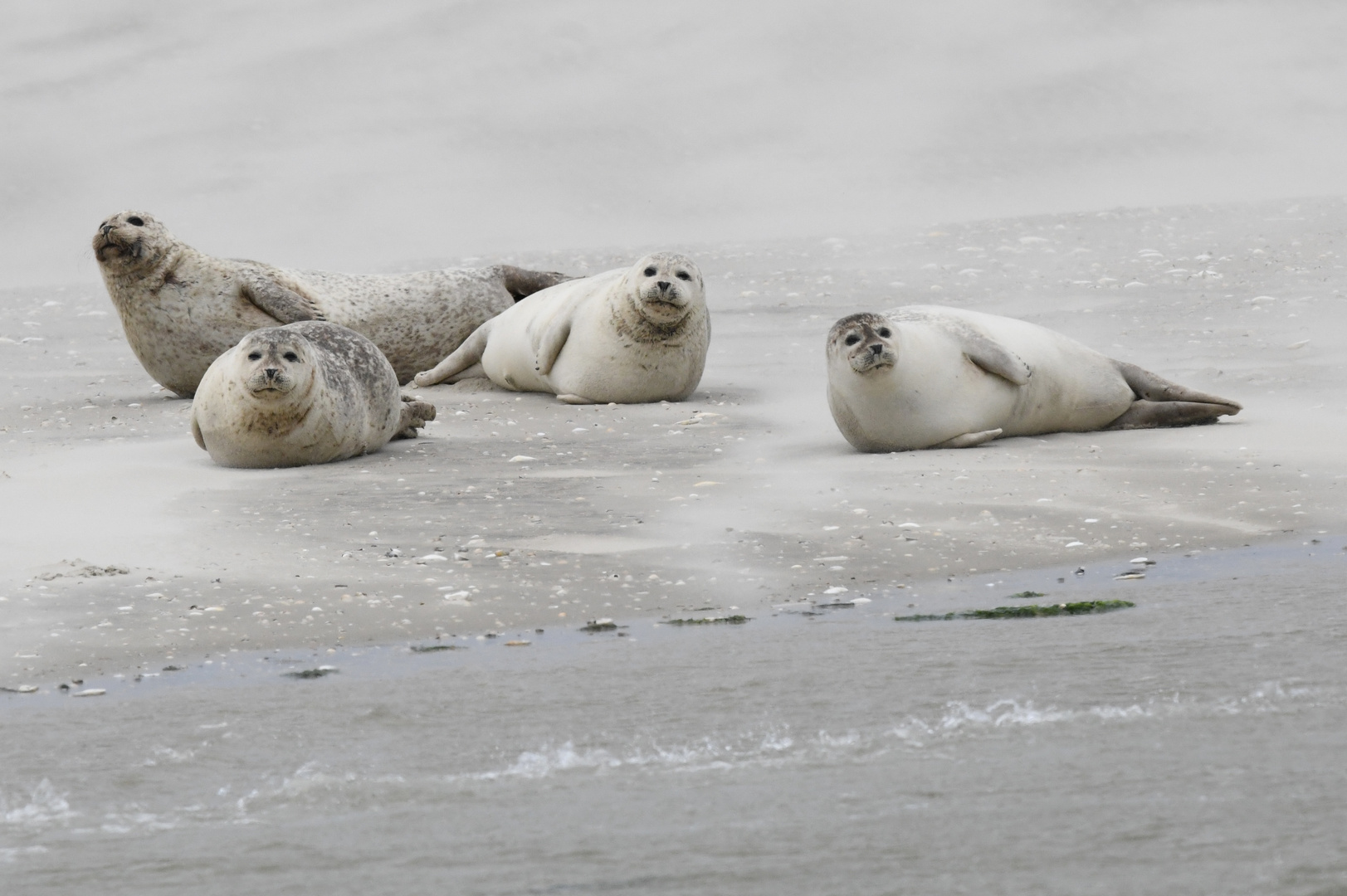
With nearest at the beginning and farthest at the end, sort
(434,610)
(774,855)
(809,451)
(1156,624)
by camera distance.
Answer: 1. (774,855)
2. (1156,624)
3. (434,610)
4. (809,451)

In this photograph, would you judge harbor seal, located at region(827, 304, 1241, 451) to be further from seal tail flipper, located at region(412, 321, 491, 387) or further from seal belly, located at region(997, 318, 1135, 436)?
seal tail flipper, located at region(412, 321, 491, 387)

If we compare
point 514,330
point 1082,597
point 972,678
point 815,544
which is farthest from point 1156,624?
point 514,330

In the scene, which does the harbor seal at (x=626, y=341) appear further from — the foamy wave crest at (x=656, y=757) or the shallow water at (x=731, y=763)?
the foamy wave crest at (x=656, y=757)

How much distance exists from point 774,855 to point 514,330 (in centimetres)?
658

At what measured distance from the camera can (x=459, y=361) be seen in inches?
372

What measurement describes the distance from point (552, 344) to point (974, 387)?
2533mm

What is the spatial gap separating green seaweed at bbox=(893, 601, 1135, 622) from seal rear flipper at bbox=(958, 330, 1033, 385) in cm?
255

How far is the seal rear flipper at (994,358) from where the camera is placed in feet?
22.8

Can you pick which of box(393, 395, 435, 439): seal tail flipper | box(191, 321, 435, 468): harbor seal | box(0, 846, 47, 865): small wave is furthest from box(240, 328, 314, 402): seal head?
box(0, 846, 47, 865): small wave

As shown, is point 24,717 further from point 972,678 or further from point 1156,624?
point 1156,624

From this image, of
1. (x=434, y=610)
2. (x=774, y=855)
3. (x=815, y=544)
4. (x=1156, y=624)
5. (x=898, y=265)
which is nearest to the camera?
(x=774, y=855)

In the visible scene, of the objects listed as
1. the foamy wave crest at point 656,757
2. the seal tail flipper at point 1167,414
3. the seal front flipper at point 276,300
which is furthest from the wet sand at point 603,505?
the foamy wave crest at point 656,757

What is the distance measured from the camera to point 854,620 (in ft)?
14.4

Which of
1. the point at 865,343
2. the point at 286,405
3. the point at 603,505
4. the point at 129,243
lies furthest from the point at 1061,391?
the point at 129,243
